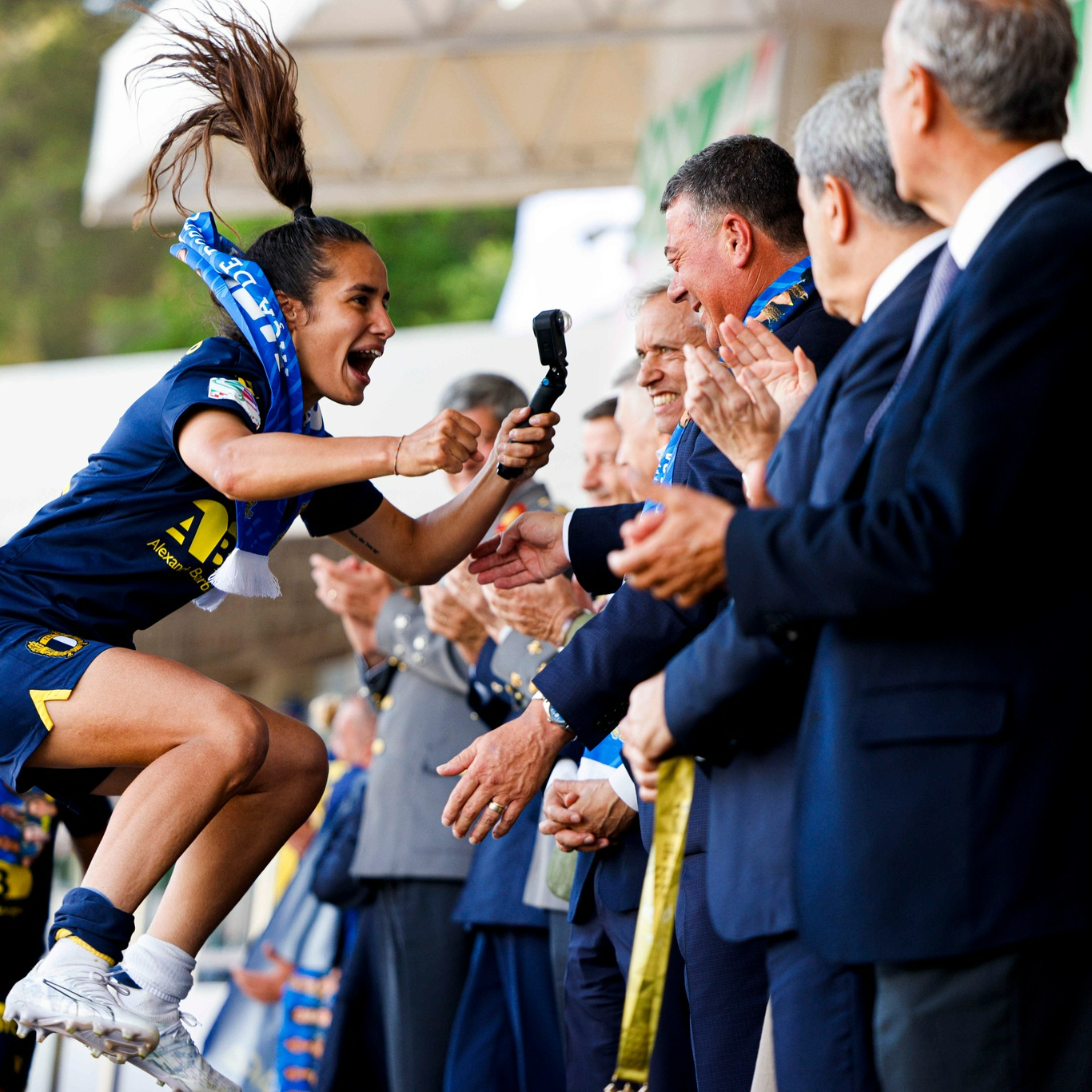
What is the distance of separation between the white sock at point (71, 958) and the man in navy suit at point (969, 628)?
4.77 feet

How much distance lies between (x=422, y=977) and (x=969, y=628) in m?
2.98

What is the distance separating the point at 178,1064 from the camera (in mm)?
2809

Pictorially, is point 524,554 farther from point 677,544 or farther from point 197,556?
point 677,544

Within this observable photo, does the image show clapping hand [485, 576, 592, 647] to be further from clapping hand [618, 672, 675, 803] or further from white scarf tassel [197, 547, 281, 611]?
clapping hand [618, 672, 675, 803]

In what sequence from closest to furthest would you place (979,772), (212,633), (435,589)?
(979,772)
(435,589)
(212,633)

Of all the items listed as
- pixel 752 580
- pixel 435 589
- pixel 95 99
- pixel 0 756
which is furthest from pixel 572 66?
pixel 95 99

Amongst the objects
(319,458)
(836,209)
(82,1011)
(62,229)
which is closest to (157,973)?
(82,1011)

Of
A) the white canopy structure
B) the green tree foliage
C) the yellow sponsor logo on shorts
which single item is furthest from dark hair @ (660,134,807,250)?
the green tree foliage

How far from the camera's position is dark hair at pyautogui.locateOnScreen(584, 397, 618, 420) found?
4.62 m

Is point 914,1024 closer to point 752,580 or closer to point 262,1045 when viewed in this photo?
point 752,580

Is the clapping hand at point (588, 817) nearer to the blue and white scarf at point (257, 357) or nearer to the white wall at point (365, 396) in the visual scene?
the blue and white scarf at point (257, 357)

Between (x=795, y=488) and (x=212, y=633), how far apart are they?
49.9ft

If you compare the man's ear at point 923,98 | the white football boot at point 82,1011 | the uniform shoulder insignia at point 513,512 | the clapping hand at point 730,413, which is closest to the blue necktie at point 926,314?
the man's ear at point 923,98

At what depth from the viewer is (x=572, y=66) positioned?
35.7ft
